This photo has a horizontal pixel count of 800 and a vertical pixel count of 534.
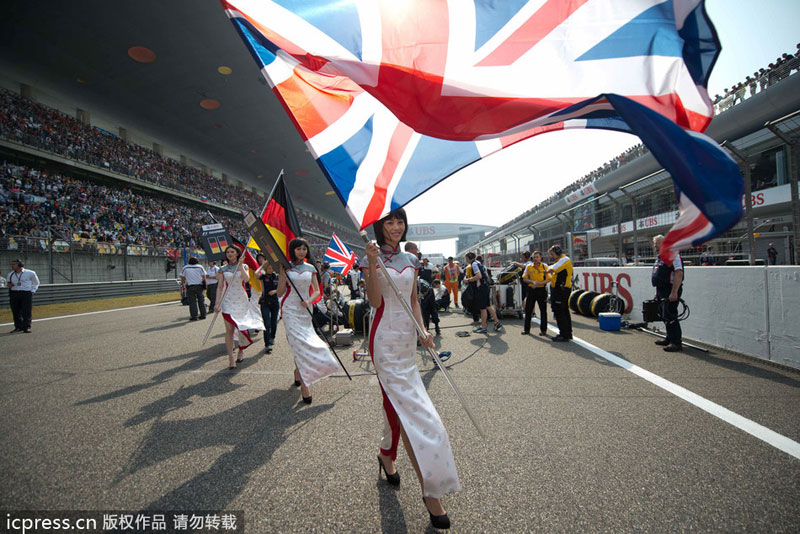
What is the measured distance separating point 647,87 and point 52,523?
159 inches

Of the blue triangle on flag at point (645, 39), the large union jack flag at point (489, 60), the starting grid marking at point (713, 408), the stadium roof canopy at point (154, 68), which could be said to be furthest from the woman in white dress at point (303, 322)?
the stadium roof canopy at point (154, 68)

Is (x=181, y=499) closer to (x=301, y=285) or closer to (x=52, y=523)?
(x=52, y=523)

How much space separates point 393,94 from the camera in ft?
6.81

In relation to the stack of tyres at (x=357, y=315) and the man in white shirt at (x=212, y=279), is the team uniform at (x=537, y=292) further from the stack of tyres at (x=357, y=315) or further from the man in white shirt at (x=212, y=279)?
the man in white shirt at (x=212, y=279)

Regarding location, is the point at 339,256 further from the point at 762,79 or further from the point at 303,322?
the point at 762,79

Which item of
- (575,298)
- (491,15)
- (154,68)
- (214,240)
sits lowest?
(575,298)

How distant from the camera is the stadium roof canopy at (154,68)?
502 inches

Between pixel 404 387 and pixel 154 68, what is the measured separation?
21354mm

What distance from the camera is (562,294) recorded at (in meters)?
5.54

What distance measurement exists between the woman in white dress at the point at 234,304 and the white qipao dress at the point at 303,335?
131 cm

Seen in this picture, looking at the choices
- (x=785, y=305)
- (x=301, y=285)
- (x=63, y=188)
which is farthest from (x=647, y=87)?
(x=63, y=188)

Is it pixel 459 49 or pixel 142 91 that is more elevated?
pixel 142 91

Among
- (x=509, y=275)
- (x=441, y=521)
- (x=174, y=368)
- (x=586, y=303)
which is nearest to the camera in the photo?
(x=441, y=521)

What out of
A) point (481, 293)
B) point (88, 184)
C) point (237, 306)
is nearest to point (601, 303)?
point (481, 293)
